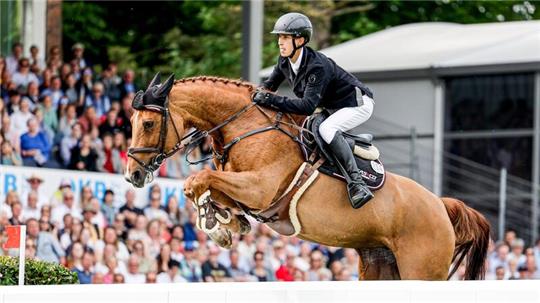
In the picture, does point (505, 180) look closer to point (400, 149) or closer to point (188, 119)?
point (400, 149)

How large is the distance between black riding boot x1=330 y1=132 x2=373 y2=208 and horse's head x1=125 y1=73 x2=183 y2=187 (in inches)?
51.4

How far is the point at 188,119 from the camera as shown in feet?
33.3

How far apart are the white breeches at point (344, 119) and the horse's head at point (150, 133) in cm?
121

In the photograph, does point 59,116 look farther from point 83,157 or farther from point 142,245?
point 142,245

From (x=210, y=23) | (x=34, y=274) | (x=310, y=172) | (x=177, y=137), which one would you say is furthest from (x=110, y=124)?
(x=210, y=23)

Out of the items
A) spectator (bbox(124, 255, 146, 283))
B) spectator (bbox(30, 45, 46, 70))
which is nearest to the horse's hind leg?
spectator (bbox(124, 255, 146, 283))

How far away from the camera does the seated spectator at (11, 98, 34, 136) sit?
16.2m

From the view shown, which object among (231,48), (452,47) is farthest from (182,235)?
(231,48)

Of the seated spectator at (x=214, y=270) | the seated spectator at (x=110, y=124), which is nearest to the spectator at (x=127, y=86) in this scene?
the seated spectator at (x=110, y=124)

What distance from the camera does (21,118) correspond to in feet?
53.3

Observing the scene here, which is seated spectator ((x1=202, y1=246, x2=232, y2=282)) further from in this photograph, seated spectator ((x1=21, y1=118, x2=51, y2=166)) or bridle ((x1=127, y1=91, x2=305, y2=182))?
bridle ((x1=127, y1=91, x2=305, y2=182))

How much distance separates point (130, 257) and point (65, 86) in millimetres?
2853

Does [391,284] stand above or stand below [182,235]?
above

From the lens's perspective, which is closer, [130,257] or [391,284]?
[391,284]
